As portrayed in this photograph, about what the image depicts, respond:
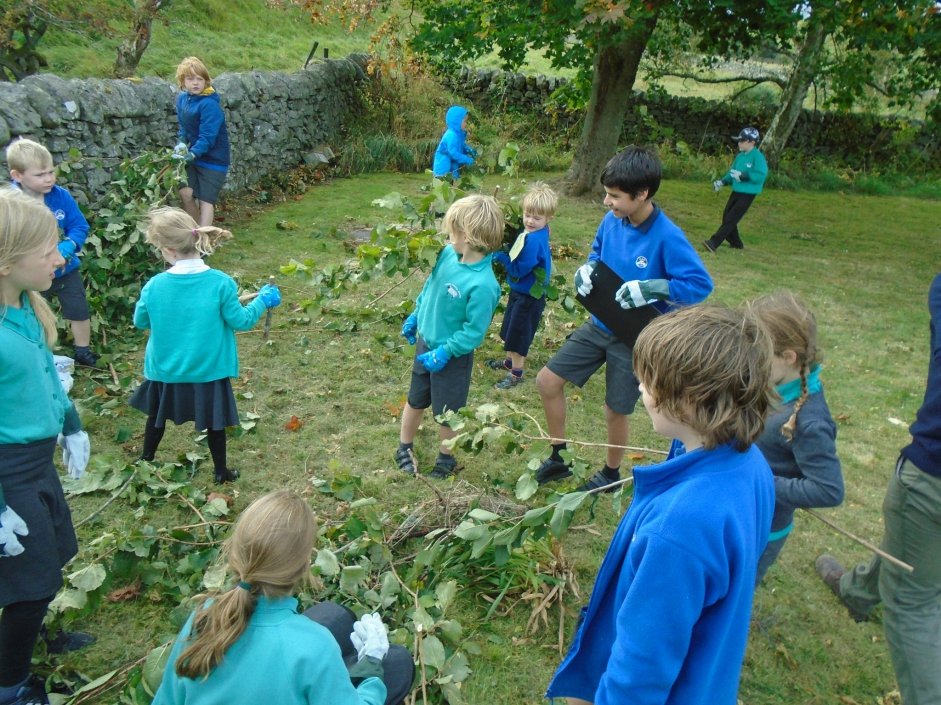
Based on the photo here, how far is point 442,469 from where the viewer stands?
4473mm

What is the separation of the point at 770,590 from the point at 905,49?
10765 mm

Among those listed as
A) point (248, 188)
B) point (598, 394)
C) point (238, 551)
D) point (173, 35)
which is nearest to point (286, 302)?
point (598, 394)

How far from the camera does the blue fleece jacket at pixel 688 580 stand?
5.44 feet

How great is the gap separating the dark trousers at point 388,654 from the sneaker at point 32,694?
1.04 m

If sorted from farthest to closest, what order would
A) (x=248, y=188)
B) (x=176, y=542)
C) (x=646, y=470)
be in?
(x=248, y=188), (x=176, y=542), (x=646, y=470)

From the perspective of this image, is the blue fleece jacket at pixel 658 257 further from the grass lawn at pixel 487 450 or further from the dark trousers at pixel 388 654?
the dark trousers at pixel 388 654

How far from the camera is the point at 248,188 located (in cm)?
1077

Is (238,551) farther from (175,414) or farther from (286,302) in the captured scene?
(286,302)

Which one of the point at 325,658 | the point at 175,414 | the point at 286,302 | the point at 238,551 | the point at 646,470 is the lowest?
the point at 286,302

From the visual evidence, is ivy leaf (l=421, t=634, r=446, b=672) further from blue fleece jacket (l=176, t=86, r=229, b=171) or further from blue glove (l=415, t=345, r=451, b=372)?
blue fleece jacket (l=176, t=86, r=229, b=171)

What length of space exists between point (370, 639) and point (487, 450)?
8.24 feet

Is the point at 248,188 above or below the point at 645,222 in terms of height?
below

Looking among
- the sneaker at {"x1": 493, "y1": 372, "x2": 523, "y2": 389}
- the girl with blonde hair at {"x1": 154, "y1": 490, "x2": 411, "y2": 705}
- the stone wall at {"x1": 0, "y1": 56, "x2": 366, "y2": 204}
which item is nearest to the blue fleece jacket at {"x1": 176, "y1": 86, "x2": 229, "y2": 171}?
the stone wall at {"x1": 0, "y1": 56, "x2": 366, "y2": 204}

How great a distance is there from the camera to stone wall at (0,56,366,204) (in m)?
6.46
